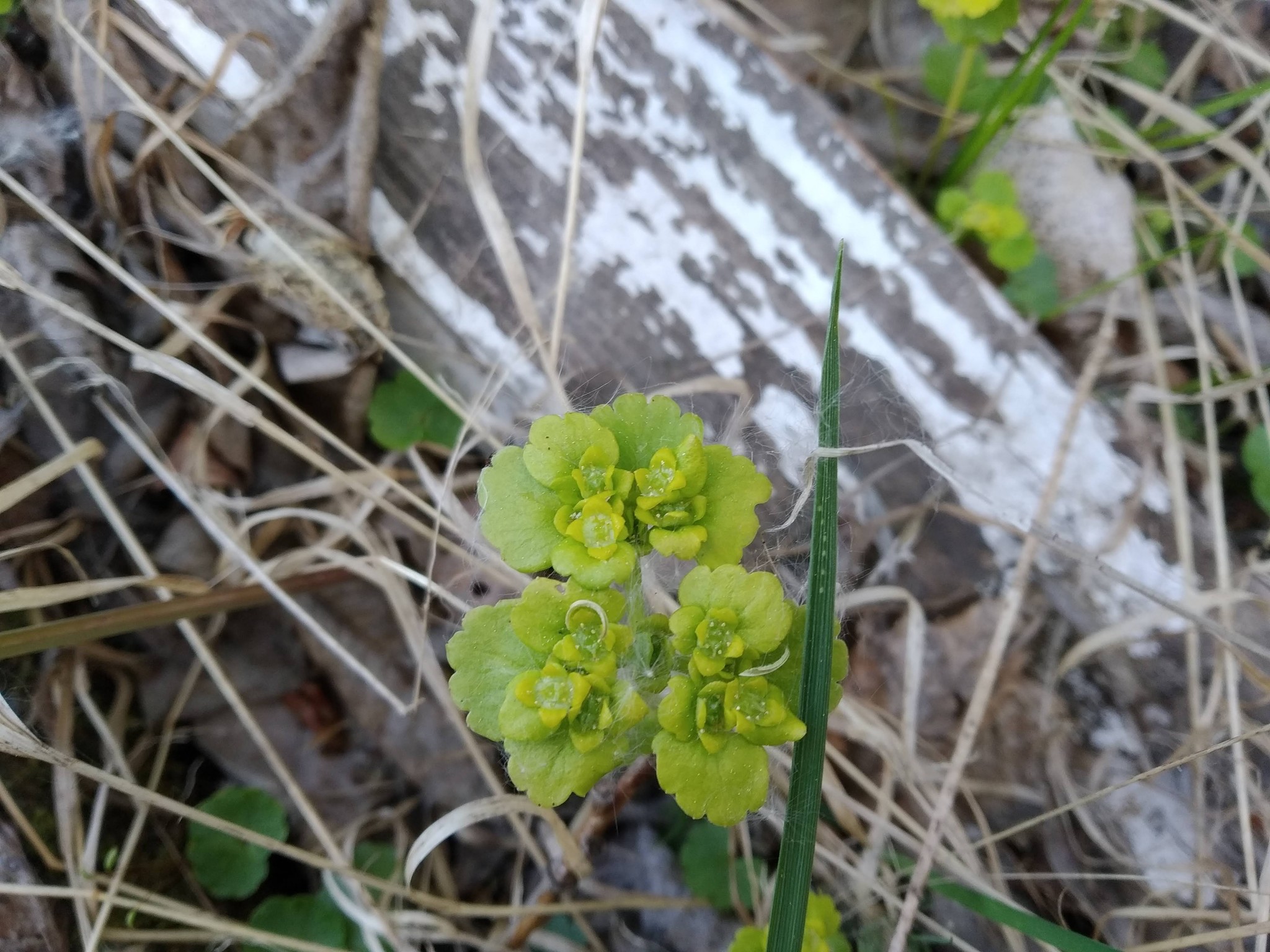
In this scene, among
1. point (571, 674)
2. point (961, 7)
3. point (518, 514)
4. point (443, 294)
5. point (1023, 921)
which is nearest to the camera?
point (571, 674)

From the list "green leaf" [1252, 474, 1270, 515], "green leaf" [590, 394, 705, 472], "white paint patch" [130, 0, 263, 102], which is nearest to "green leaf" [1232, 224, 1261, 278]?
"green leaf" [1252, 474, 1270, 515]

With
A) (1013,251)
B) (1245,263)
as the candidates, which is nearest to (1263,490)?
(1245,263)

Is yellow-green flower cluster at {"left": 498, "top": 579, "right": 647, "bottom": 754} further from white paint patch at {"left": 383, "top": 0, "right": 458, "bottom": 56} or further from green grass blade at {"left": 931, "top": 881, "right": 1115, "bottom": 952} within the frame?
white paint patch at {"left": 383, "top": 0, "right": 458, "bottom": 56}

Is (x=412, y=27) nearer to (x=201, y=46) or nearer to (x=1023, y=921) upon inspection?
(x=201, y=46)

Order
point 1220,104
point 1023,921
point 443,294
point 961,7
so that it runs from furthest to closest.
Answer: point 1220,104 → point 443,294 → point 961,7 → point 1023,921

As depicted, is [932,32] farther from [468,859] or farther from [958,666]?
[468,859]

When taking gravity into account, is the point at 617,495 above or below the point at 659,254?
below

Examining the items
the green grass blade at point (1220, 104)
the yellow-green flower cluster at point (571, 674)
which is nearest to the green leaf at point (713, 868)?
the yellow-green flower cluster at point (571, 674)
